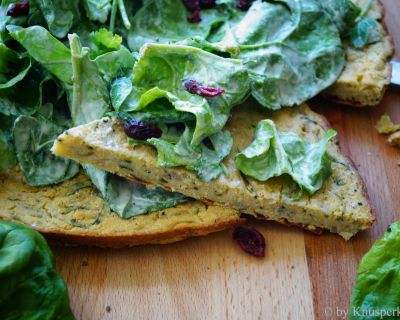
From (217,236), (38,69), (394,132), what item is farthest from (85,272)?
(394,132)

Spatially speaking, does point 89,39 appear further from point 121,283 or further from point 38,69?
point 121,283

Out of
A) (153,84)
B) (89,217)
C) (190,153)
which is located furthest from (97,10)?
(89,217)


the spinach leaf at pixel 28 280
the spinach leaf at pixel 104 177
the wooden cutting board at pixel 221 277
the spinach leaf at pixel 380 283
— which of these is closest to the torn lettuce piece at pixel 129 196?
the spinach leaf at pixel 104 177

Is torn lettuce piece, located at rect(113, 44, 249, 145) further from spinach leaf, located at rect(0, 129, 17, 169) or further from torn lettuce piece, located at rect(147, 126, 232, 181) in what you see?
spinach leaf, located at rect(0, 129, 17, 169)

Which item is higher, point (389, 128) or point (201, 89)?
point (201, 89)

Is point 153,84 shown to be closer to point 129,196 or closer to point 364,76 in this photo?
point 129,196

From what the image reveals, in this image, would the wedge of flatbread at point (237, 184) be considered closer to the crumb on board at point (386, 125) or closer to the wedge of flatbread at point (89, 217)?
the wedge of flatbread at point (89, 217)
